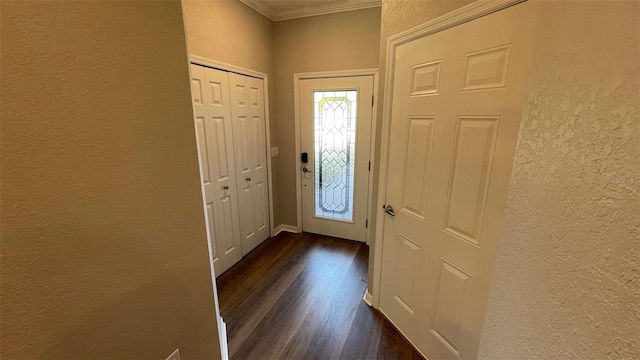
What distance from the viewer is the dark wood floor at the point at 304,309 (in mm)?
1711

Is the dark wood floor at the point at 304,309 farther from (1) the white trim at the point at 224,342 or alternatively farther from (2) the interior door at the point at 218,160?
(2) the interior door at the point at 218,160

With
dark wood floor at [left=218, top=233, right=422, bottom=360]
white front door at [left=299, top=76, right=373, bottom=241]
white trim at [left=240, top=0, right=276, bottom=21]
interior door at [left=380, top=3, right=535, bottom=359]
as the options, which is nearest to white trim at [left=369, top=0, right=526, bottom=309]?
interior door at [left=380, top=3, right=535, bottom=359]

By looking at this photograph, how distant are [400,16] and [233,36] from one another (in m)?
1.57

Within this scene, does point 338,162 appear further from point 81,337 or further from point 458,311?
point 81,337

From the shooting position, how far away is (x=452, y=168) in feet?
4.32

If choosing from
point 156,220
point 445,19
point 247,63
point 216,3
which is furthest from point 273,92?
point 156,220

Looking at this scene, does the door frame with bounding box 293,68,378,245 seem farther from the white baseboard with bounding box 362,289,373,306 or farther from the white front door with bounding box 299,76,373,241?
the white baseboard with bounding box 362,289,373,306

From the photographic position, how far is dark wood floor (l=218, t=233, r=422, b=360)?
1.71 meters

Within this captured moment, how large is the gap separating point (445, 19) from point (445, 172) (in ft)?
2.46

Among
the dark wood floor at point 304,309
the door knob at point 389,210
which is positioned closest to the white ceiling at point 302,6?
the door knob at point 389,210

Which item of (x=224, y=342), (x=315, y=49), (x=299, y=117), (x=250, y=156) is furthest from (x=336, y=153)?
(x=224, y=342)

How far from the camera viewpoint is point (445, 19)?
1.25m

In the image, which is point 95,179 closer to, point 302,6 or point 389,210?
point 389,210

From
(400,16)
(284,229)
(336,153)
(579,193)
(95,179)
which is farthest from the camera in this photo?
(284,229)
